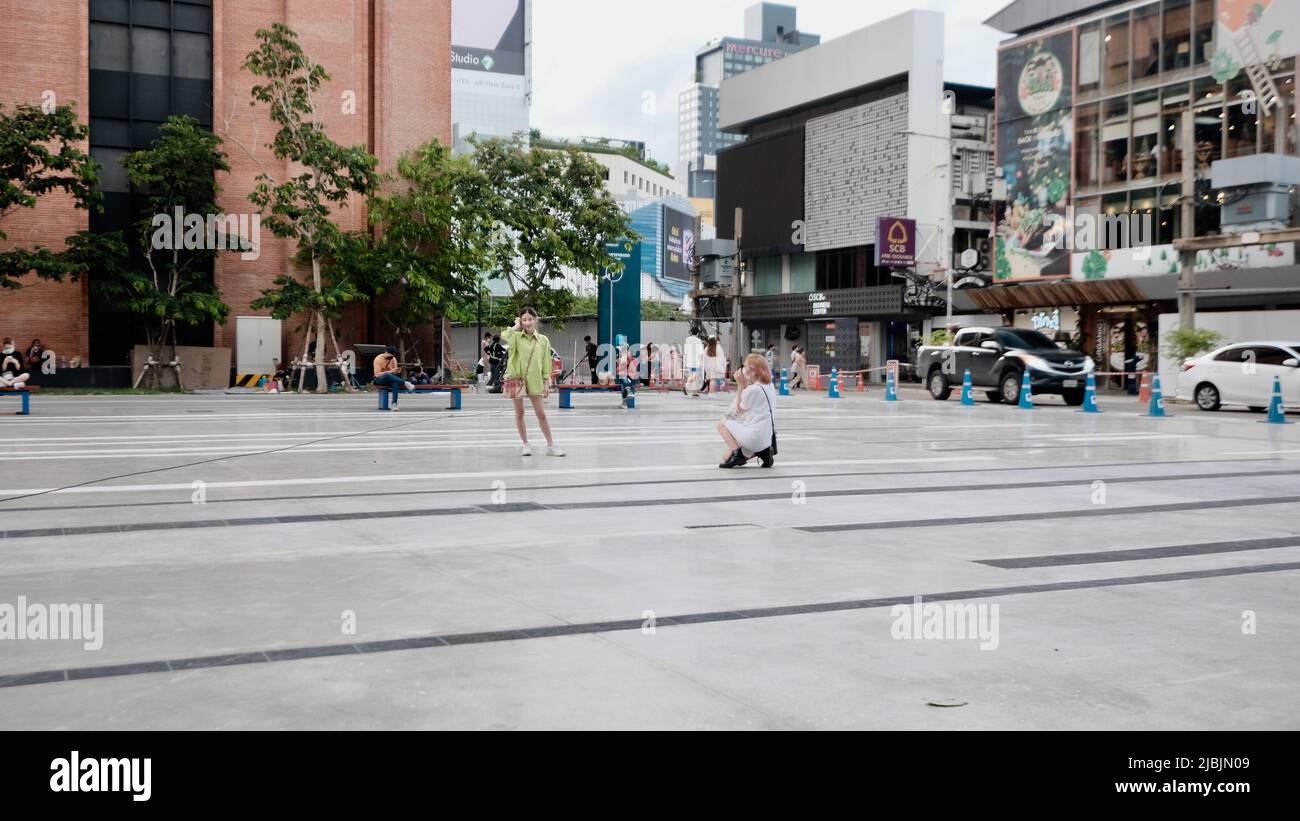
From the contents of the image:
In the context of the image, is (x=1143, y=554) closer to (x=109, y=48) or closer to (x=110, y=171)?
(x=110, y=171)

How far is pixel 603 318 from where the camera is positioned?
3688 centimetres

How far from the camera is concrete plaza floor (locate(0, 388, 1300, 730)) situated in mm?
4148

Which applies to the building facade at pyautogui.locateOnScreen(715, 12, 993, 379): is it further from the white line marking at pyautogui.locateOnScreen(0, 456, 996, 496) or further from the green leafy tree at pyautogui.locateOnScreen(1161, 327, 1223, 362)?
the white line marking at pyautogui.locateOnScreen(0, 456, 996, 496)

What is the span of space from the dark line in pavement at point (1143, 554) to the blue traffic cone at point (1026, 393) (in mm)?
19441

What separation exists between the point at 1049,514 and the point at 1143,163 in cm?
3659

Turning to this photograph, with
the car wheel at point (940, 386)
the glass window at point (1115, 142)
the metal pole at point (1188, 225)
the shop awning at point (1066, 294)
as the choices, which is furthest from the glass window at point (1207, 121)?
the car wheel at point (940, 386)

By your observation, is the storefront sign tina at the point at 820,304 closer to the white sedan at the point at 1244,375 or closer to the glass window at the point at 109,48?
the white sedan at the point at 1244,375

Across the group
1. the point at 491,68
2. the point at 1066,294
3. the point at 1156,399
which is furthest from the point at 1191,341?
the point at 491,68

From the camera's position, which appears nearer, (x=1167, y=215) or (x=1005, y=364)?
(x=1005, y=364)

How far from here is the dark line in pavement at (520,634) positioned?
4.50 m

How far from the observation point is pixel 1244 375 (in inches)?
1035
